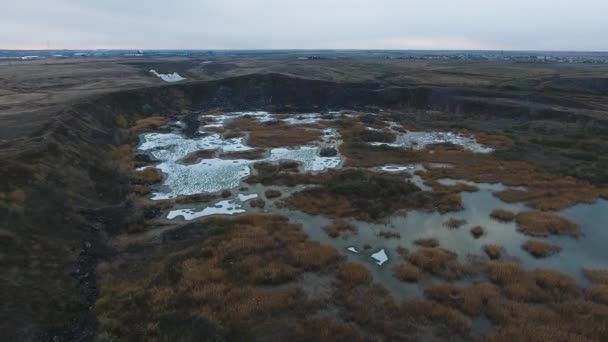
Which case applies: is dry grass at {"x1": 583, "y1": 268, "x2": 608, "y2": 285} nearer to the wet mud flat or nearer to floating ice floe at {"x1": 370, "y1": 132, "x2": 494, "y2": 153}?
the wet mud flat

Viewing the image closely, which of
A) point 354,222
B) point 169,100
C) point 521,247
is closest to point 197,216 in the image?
point 354,222

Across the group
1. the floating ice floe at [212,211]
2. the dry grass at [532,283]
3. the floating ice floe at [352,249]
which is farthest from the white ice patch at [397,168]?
the dry grass at [532,283]

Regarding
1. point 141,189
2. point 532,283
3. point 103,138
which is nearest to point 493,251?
point 532,283

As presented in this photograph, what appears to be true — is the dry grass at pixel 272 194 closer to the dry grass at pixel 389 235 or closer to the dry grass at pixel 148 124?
A: the dry grass at pixel 389 235

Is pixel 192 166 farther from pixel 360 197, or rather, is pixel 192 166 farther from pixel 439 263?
pixel 439 263

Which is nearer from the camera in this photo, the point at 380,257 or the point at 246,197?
the point at 380,257

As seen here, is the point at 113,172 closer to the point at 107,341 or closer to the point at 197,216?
the point at 197,216
